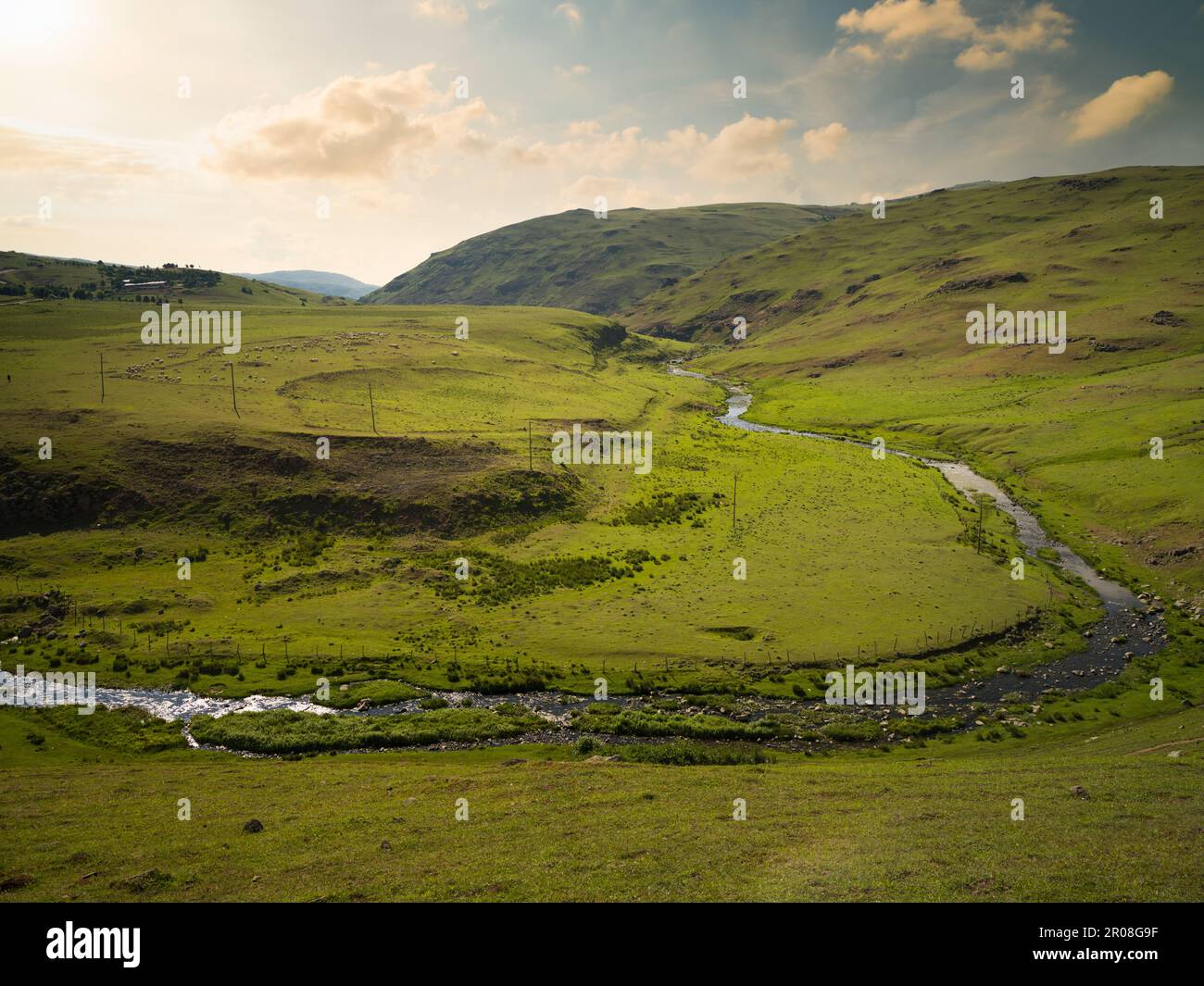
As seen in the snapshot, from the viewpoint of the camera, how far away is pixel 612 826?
31.2 meters

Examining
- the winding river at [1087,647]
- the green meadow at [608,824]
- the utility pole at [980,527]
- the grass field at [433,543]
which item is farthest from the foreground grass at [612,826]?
the utility pole at [980,527]

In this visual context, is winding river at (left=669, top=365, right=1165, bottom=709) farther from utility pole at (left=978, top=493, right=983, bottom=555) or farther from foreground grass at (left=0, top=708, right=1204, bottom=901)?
foreground grass at (left=0, top=708, right=1204, bottom=901)

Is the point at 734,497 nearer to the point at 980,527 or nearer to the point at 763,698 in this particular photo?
the point at 980,527

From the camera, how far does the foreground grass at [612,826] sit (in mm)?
24672

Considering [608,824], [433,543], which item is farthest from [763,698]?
[433,543]

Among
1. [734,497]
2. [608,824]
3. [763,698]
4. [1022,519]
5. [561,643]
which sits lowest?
[608,824]

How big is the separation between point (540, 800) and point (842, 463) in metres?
99.6

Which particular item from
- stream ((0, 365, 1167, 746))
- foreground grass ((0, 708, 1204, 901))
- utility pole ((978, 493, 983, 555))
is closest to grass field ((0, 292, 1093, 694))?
utility pole ((978, 493, 983, 555))

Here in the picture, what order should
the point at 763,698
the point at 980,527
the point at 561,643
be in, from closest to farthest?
the point at 763,698, the point at 561,643, the point at 980,527

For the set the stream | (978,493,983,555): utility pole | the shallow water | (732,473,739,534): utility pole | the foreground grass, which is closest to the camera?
the foreground grass

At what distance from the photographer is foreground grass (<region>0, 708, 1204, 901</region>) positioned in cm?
2467

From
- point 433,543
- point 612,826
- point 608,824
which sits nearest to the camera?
point 612,826
